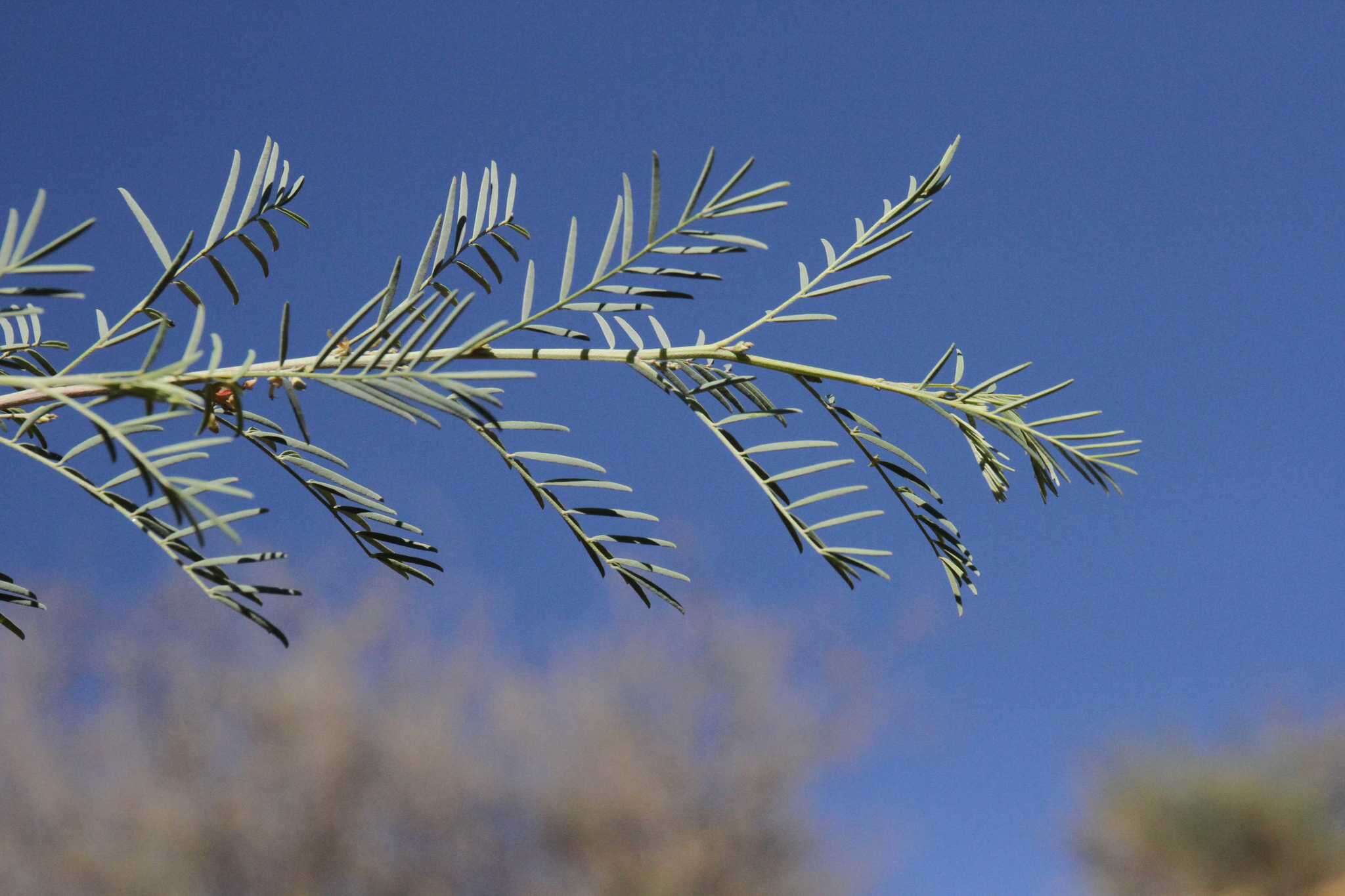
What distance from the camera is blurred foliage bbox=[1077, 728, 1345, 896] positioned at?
4.36m

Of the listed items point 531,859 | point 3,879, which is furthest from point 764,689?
point 3,879

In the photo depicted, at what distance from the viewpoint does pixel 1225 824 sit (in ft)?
15.0

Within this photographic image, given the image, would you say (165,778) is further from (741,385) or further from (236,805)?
(741,385)

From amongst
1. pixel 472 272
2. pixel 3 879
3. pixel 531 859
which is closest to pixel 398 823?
pixel 531 859

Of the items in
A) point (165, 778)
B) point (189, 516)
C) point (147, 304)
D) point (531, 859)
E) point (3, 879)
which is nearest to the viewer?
point (189, 516)

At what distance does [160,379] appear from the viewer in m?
0.20

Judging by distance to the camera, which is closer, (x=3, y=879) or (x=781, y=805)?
(x=3, y=879)

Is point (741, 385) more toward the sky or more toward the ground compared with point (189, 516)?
more toward the sky

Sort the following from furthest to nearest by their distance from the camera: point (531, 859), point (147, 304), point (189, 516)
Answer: point (531, 859) → point (147, 304) → point (189, 516)

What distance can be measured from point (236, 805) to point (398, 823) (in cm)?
78

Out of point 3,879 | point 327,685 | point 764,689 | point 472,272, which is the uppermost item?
point 764,689

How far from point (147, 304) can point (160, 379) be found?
0.32ft

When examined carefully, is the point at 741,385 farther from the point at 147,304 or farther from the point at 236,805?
the point at 236,805

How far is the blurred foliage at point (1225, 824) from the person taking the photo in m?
4.36
